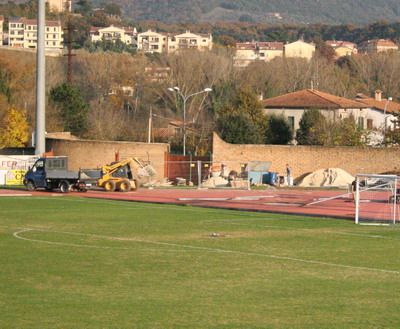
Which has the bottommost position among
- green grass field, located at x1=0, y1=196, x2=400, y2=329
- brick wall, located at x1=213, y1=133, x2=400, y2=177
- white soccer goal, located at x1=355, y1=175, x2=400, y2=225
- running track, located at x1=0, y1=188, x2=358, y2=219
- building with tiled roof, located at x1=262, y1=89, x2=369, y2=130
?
running track, located at x1=0, y1=188, x2=358, y2=219

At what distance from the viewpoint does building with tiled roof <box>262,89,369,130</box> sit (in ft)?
297

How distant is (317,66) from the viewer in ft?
448

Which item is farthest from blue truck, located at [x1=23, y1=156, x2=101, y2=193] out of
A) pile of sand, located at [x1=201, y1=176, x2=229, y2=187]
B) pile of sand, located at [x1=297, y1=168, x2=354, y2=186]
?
pile of sand, located at [x1=297, y1=168, x2=354, y2=186]

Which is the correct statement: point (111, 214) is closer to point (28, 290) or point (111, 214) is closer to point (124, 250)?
point (124, 250)

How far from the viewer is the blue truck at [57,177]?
4834 centimetres

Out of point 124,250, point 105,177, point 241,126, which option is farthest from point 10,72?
point 124,250

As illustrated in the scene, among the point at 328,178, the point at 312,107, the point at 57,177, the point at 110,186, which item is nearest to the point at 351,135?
the point at 328,178

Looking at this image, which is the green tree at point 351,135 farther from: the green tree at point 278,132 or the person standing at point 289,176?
the person standing at point 289,176

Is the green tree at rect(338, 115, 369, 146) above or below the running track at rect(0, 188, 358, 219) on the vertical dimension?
above

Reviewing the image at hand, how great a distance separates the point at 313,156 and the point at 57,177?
82.2ft

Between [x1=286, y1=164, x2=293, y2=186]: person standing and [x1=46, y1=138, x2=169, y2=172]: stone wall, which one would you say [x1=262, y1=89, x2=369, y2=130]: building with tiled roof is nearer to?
[x1=286, y1=164, x2=293, y2=186]: person standing

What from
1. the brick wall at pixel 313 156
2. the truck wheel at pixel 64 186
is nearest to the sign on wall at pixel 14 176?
the truck wheel at pixel 64 186

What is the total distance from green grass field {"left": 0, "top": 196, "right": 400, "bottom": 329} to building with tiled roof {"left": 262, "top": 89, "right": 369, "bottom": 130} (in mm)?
59582

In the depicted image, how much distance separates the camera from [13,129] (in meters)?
82.2
